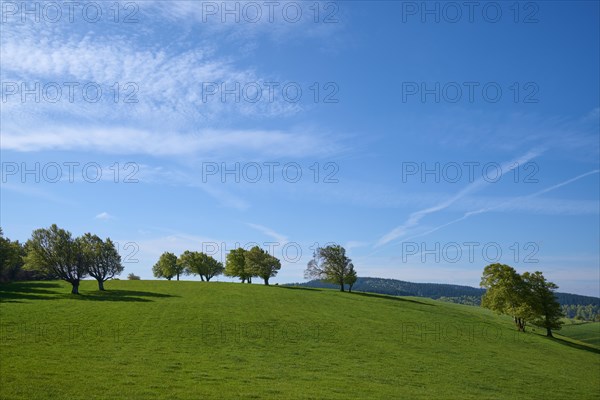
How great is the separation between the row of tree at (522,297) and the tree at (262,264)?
55.8 meters

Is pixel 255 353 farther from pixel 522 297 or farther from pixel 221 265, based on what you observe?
pixel 221 265

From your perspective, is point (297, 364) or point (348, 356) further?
point (348, 356)

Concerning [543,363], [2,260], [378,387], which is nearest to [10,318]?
[378,387]

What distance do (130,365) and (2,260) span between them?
75.0m

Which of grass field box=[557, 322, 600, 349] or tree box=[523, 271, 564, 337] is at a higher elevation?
tree box=[523, 271, 564, 337]

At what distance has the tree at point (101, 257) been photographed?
71938 mm

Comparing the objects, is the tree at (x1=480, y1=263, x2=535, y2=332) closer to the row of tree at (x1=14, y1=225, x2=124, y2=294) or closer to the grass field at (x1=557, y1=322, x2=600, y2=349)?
the grass field at (x1=557, y1=322, x2=600, y2=349)

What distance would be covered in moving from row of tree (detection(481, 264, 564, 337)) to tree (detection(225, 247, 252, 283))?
66195mm

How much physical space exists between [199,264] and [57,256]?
70148mm

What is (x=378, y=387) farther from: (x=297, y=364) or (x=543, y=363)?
(x=543, y=363)

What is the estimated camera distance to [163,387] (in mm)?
26484

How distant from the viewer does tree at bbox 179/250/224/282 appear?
448 feet

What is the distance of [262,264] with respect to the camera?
114 meters

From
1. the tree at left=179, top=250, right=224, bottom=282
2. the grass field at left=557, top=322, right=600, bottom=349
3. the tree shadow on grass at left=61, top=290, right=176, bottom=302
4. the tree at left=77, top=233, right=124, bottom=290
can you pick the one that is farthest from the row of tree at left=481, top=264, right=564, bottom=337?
the tree at left=179, top=250, right=224, bottom=282
